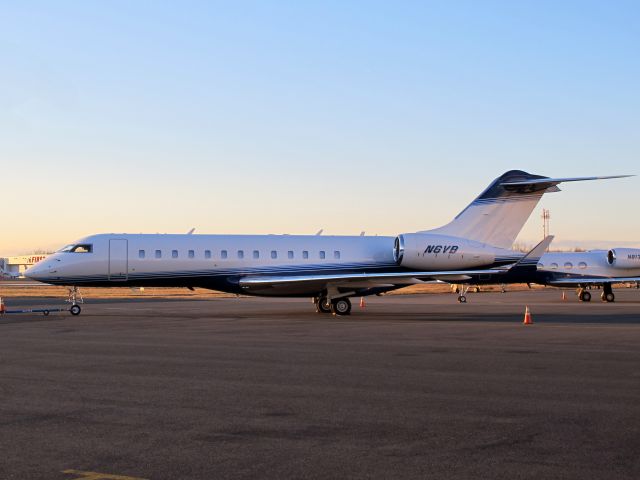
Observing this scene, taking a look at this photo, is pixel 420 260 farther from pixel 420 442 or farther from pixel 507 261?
pixel 420 442

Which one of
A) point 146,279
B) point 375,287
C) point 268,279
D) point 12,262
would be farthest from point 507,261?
point 12,262

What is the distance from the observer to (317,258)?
30.1 meters

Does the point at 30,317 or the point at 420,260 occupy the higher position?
the point at 420,260

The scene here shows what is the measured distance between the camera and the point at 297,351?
15297 millimetres

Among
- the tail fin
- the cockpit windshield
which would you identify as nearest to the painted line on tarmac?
the cockpit windshield

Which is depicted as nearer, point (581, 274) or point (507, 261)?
point (507, 261)

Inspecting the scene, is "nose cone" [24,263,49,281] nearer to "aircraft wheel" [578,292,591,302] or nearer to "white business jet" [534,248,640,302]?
"white business jet" [534,248,640,302]

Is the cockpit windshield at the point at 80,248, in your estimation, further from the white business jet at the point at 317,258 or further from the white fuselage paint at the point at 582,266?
the white fuselage paint at the point at 582,266

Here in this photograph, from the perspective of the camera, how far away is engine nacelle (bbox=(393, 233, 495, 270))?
97.1 feet

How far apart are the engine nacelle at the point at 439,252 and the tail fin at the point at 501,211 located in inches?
15.4

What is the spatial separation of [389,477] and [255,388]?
4764 millimetres

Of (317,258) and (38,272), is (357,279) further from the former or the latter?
(38,272)

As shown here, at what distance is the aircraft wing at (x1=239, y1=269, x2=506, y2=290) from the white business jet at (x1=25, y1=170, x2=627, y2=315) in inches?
1.4

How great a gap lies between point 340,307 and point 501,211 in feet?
24.1
